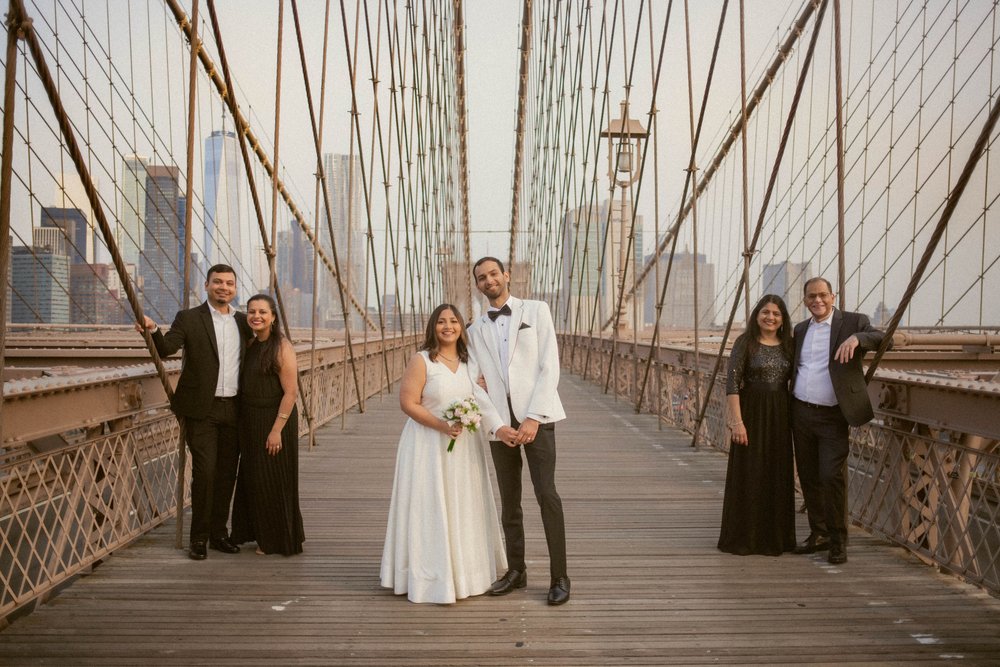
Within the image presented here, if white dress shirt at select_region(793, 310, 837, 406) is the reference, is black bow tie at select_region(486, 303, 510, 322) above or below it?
above

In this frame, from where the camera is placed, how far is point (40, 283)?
8797 millimetres

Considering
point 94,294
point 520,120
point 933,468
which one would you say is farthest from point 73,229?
point 520,120

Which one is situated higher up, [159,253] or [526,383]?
[526,383]

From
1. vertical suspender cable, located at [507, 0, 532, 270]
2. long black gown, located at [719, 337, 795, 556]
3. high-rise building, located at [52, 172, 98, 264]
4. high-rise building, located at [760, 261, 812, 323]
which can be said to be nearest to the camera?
long black gown, located at [719, 337, 795, 556]

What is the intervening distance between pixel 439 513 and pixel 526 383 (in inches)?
21.3

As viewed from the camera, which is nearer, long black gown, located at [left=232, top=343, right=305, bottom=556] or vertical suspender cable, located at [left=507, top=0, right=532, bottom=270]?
long black gown, located at [left=232, top=343, right=305, bottom=556]

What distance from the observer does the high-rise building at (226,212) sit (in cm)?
1155

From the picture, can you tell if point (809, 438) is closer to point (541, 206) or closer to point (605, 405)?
point (605, 405)

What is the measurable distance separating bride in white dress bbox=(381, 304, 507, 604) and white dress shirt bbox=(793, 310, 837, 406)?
143 cm

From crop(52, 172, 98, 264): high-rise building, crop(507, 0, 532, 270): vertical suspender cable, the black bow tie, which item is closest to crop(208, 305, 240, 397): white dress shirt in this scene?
the black bow tie

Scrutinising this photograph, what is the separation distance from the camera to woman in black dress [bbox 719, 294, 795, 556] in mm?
3682

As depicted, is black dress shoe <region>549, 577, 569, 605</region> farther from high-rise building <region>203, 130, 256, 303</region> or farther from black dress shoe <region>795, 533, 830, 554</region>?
high-rise building <region>203, 130, 256, 303</region>

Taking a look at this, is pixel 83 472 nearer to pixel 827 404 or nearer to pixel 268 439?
pixel 268 439

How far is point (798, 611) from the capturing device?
298 cm
